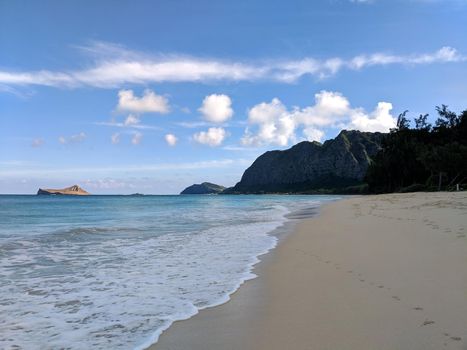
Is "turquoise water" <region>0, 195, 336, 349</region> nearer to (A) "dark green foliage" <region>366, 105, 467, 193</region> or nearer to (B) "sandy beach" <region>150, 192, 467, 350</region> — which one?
(B) "sandy beach" <region>150, 192, 467, 350</region>

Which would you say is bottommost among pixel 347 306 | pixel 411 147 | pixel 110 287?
pixel 110 287

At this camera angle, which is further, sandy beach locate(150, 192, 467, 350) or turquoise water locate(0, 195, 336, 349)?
turquoise water locate(0, 195, 336, 349)

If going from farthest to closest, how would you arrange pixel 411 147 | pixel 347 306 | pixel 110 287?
pixel 411 147 → pixel 110 287 → pixel 347 306

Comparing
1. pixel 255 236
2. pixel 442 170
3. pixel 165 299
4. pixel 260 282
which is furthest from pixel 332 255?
pixel 442 170

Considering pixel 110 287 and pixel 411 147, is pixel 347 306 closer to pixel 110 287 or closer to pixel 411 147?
pixel 110 287

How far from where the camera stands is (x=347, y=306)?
16.4 ft

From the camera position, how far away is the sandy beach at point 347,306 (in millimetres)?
3910

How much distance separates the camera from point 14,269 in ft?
29.3

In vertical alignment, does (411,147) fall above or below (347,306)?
above

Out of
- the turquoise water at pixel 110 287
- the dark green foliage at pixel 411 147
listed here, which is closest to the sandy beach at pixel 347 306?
the turquoise water at pixel 110 287

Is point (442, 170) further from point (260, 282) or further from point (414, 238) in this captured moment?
point (260, 282)

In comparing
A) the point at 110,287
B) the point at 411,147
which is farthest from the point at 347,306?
the point at 411,147

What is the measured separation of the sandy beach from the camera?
3910mm

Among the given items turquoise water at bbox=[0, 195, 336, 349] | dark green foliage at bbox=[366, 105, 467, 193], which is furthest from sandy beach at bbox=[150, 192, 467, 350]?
dark green foliage at bbox=[366, 105, 467, 193]
